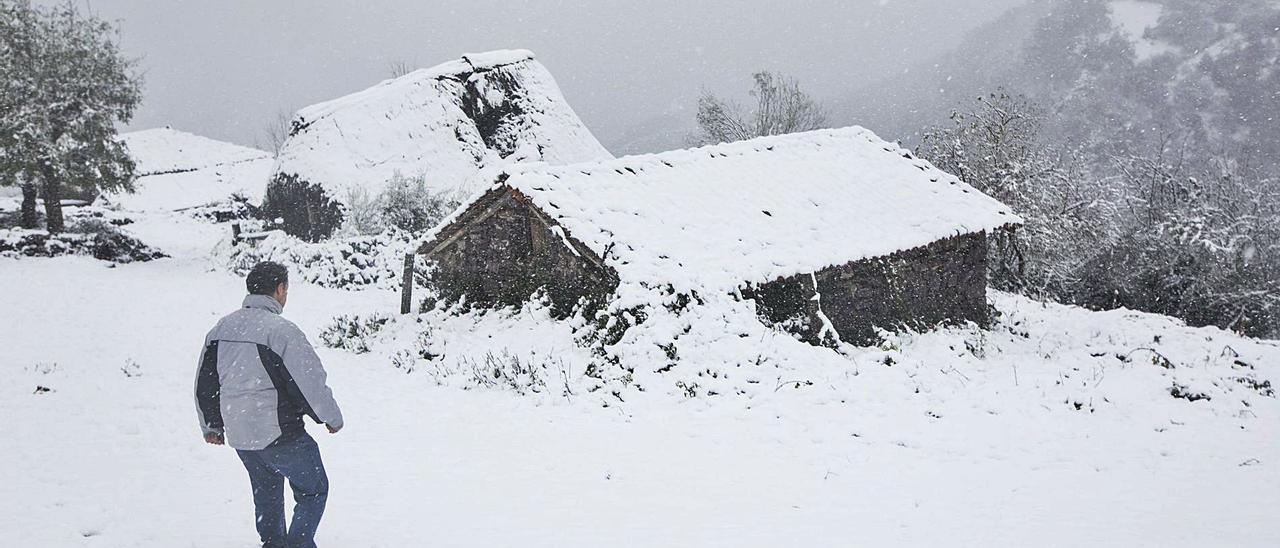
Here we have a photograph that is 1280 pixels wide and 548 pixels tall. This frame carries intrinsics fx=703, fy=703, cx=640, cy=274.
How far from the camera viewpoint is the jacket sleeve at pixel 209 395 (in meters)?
3.99

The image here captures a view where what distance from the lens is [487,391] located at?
371 inches

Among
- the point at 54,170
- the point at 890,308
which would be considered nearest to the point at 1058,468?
the point at 890,308

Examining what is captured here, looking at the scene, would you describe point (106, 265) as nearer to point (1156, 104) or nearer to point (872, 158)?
point (872, 158)

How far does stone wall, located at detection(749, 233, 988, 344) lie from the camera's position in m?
11.5

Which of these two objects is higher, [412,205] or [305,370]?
[412,205]

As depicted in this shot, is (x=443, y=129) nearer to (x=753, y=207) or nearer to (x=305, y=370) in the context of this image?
(x=753, y=207)

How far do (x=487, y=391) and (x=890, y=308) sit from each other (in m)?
7.91

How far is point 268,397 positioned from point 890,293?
11736 mm

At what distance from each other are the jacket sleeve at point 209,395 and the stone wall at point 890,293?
26.8 ft

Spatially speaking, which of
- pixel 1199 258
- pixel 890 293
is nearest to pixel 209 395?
pixel 890 293

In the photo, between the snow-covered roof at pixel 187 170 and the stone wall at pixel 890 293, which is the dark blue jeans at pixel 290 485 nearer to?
the stone wall at pixel 890 293

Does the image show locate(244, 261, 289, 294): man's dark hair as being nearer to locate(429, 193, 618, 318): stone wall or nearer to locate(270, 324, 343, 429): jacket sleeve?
locate(270, 324, 343, 429): jacket sleeve

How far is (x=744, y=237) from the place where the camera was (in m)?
12.2

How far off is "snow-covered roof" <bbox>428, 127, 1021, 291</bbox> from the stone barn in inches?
1.5
